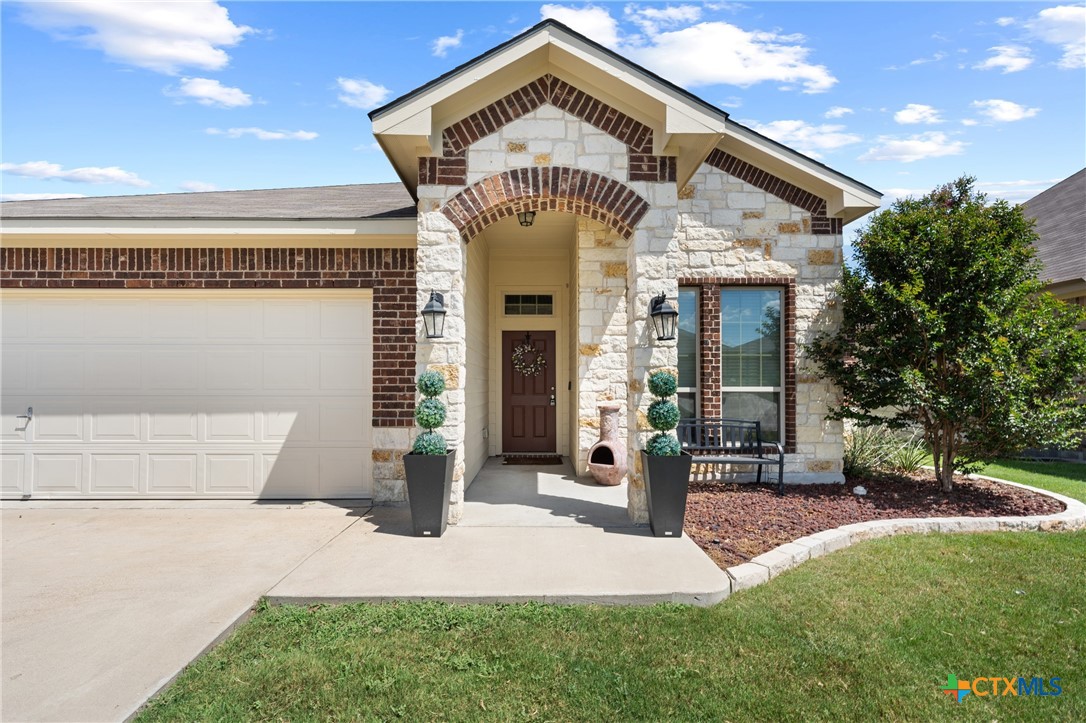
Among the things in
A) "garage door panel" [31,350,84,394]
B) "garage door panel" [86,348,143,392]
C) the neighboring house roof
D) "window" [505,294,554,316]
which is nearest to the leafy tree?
the neighboring house roof

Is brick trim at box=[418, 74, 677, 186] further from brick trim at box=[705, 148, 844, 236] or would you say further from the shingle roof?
brick trim at box=[705, 148, 844, 236]

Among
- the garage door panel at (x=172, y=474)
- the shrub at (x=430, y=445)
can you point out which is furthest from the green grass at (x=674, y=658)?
the garage door panel at (x=172, y=474)

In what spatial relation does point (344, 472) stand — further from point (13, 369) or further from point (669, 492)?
point (13, 369)

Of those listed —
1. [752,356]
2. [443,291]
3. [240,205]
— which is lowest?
[752,356]

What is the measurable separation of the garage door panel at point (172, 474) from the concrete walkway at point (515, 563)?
7.66 feet

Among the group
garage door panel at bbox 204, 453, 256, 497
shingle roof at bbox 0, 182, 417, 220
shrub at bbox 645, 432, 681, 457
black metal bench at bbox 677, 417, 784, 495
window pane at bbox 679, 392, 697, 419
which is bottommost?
garage door panel at bbox 204, 453, 256, 497

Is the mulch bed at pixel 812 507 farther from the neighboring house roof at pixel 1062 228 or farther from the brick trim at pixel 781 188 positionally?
the neighboring house roof at pixel 1062 228

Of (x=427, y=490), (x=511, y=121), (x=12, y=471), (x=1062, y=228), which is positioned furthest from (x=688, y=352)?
(x=1062, y=228)

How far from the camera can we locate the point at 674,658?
122 inches

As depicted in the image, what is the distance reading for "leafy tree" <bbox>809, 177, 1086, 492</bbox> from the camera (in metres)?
6.04

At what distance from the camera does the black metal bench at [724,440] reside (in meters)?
7.29

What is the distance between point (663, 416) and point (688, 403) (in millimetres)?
2434

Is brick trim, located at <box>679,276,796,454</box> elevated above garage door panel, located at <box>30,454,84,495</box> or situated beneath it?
elevated above

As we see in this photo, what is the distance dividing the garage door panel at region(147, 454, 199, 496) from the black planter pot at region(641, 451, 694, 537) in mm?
5175
